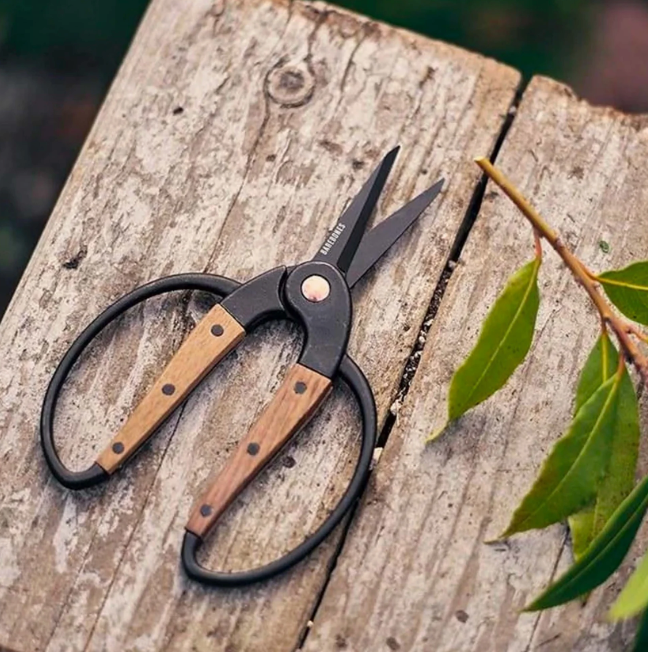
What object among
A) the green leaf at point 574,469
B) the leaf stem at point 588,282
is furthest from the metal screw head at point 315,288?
the green leaf at point 574,469

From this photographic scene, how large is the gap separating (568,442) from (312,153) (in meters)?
0.57

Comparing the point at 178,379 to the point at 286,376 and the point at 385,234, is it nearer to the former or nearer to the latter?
the point at 286,376

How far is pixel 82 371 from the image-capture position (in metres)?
1.52

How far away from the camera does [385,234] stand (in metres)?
1.61

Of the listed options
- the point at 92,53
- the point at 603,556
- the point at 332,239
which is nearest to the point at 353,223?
the point at 332,239

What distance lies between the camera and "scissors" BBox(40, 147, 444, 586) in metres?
1.42

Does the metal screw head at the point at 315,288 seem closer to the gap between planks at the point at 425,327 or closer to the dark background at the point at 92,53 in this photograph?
the gap between planks at the point at 425,327

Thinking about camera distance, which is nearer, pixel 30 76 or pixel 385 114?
pixel 385 114

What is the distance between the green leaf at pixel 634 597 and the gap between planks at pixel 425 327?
1.14 feet

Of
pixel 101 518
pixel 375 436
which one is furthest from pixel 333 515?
pixel 101 518

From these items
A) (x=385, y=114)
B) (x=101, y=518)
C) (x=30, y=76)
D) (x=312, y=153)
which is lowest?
(x=101, y=518)

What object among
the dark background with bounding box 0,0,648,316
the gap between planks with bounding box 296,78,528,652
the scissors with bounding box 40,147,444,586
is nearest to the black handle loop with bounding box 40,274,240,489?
the scissors with bounding box 40,147,444,586

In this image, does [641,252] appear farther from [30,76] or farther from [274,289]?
[30,76]

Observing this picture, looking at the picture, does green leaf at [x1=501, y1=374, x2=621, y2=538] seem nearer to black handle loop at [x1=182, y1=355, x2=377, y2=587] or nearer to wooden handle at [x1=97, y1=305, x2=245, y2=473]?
black handle loop at [x1=182, y1=355, x2=377, y2=587]
